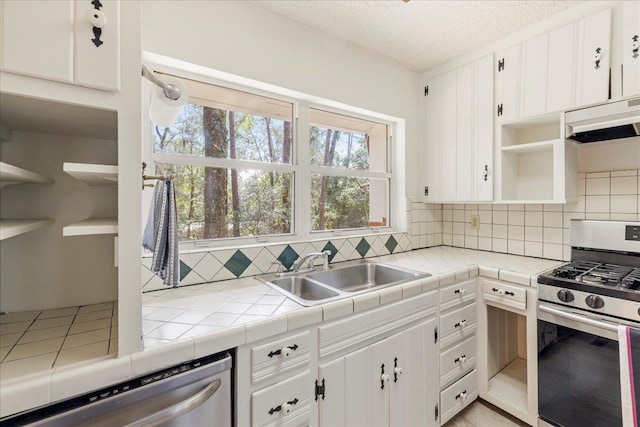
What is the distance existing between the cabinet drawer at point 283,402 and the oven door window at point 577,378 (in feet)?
4.36

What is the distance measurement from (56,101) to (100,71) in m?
0.13

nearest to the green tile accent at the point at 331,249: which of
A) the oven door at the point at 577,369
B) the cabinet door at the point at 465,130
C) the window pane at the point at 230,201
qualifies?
the window pane at the point at 230,201

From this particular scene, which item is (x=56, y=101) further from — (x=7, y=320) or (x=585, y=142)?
(x=585, y=142)

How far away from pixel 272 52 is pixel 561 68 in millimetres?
1779

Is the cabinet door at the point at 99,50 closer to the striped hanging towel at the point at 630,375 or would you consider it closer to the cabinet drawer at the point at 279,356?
the cabinet drawer at the point at 279,356

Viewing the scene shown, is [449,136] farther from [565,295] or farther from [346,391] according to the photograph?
[346,391]

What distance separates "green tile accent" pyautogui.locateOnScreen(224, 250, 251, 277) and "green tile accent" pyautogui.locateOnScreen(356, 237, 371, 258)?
861mm

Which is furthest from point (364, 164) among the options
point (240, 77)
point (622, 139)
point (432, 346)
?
point (622, 139)

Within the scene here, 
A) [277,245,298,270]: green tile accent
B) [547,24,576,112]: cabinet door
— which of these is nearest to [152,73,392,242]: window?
[277,245,298,270]: green tile accent

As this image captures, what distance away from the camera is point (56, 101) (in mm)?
736

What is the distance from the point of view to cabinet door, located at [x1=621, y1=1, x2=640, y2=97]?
4.91ft

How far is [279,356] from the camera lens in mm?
1048

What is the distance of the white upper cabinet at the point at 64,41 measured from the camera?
2.19ft

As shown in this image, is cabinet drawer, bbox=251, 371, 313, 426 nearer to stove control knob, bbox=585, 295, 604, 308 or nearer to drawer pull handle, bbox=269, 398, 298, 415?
drawer pull handle, bbox=269, 398, 298, 415
